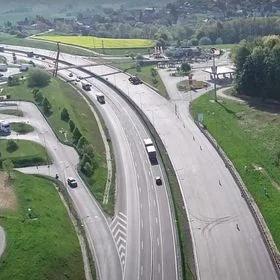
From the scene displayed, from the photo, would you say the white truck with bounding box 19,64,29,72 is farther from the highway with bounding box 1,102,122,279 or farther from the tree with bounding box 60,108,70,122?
the tree with bounding box 60,108,70,122

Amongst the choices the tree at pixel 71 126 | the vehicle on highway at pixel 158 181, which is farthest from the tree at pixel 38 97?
the vehicle on highway at pixel 158 181

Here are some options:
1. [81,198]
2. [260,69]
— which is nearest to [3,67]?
[260,69]

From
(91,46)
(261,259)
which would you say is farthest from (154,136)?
(91,46)

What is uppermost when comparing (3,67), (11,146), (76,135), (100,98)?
(76,135)

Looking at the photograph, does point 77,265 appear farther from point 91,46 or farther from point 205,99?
point 91,46

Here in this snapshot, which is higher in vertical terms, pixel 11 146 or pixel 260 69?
pixel 260 69

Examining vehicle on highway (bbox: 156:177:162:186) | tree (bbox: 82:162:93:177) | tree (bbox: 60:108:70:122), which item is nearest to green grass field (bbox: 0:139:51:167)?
tree (bbox: 82:162:93:177)

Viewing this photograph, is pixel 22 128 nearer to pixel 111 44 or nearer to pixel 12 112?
pixel 12 112

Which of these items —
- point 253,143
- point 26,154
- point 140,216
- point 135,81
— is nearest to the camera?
point 140,216
